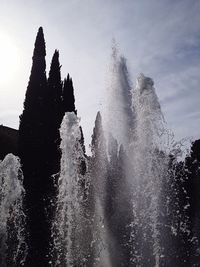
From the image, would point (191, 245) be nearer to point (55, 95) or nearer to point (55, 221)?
point (55, 221)

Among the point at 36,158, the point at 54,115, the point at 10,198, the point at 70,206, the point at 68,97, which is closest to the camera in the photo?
the point at 70,206

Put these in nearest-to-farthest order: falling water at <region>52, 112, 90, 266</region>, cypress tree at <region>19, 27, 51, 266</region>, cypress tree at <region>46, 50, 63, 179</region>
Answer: falling water at <region>52, 112, 90, 266</region> → cypress tree at <region>19, 27, 51, 266</region> → cypress tree at <region>46, 50, 63, 179</region>

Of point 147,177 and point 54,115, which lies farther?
point 54,115

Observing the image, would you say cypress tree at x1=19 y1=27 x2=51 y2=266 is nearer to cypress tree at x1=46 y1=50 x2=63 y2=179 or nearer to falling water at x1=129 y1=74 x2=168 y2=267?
cypress tree at x1=46 y1=50 x2=63 y2=179

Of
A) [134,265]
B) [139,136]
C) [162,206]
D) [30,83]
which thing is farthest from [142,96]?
[30,83]

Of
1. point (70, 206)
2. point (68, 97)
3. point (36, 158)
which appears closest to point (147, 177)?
point (70, 206)

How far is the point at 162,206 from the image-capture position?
14.6 metres

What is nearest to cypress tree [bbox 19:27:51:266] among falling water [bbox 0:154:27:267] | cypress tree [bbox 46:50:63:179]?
cypress tree [bbox 46:50:63:179]

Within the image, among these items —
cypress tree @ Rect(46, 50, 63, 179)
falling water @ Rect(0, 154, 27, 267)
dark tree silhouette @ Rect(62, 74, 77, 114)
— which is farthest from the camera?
dark tree silhouette @ Rect(62, 74, 77, 114)

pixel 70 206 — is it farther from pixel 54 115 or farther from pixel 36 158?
pixel 54 115

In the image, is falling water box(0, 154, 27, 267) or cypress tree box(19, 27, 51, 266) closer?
falling water box(0, 154, 27, 267)

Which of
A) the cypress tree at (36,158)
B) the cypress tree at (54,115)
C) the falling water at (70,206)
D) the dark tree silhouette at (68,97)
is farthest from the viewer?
the dark tree silhouette at (68,97)

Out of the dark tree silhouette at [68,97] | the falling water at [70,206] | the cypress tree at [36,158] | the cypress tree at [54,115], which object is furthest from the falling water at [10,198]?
the dark tree silhouette at [68,97]

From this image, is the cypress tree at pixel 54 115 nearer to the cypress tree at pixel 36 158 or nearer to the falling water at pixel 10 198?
the cypress tree at pixel 36 158
